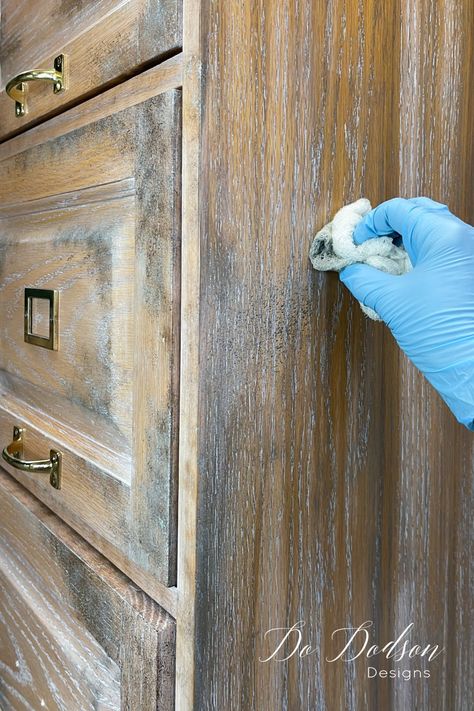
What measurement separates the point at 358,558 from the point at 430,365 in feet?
0.59

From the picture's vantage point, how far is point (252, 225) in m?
0.46

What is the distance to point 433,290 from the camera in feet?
1.59

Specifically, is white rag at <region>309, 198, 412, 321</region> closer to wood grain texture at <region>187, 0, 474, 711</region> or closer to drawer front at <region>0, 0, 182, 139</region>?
wood grain texture at <region>187, 0, 474, 711</region>

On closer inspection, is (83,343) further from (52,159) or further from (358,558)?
(358,558)

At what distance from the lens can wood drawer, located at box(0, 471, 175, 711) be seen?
48cm

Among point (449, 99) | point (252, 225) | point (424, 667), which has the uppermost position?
point (449, 99)

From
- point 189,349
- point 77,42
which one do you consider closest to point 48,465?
point 189,349

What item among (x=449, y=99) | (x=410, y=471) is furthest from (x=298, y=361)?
(x=449, y=99)

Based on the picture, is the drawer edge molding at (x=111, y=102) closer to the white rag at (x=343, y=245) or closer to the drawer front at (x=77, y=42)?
the drawer front at (x=77, y=42)

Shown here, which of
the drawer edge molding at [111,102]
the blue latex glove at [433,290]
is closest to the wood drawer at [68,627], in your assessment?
the blue latex glove at [433,290]

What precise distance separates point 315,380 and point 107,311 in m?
0.19

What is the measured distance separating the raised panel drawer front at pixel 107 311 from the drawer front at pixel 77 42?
0.06 feet

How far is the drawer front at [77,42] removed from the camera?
47cm

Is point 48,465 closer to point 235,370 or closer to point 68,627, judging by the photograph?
point 68,627
